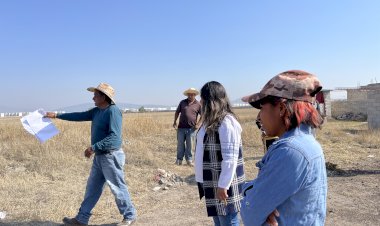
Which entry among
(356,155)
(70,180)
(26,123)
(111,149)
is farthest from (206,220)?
(356,155)

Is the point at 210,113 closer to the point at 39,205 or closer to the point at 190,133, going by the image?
the point at 39,205

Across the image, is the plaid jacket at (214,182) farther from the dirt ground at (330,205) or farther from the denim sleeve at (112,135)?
the dirt ground at (330,205)

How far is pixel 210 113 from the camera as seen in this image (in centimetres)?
328

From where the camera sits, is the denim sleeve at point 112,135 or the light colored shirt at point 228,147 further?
the denim sleeve at point 112,135

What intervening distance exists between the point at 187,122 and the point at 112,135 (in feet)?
14.7

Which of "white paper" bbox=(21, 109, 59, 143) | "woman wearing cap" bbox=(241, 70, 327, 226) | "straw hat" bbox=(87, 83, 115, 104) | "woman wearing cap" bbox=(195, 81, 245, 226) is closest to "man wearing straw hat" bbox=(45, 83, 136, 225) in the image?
"straw hat" bbox=(87, 83, 115, 104)

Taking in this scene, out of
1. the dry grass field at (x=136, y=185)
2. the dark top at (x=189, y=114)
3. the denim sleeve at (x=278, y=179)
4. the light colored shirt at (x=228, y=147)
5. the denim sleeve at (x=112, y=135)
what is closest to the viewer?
the denim sleeve at (x=278, y=179)

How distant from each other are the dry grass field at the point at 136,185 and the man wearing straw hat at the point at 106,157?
323 mm

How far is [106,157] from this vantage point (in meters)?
4.72

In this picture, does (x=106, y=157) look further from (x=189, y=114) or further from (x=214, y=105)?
(x=189, y=114)

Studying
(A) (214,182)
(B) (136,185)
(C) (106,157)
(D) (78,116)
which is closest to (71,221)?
(C) (106,157)

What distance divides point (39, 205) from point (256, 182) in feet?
16.0

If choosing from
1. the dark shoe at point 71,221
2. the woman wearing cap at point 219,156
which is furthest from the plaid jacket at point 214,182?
the dark shoe at point 71,221

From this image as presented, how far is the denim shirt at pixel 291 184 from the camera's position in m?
1.51
